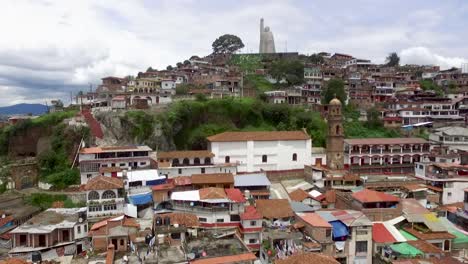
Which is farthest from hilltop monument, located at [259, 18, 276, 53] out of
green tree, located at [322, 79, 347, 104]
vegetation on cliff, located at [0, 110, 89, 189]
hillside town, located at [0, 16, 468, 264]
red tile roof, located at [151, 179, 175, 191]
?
red tile roof, located at [151, 179, 175, 191]

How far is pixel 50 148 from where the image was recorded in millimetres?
41000

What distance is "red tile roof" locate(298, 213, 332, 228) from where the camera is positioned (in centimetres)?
2597

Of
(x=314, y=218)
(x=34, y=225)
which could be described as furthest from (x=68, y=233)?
(x=314, y=218)

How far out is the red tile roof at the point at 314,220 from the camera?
1022 inches

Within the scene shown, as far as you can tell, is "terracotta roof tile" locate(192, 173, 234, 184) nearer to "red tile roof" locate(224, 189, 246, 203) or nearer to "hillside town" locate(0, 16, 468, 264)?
"hillside town" locate(0, 16, 468, 264)

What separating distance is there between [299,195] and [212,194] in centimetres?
933

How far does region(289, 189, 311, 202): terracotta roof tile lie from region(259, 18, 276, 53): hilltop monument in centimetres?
6548

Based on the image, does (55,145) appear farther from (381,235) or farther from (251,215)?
(381,235)

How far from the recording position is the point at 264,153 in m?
41.0

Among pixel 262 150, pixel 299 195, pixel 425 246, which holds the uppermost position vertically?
pixel 262 150

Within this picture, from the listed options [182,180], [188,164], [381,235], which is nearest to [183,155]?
[188,164]

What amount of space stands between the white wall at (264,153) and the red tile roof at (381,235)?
49.5 ft

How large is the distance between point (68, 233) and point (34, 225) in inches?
99.4

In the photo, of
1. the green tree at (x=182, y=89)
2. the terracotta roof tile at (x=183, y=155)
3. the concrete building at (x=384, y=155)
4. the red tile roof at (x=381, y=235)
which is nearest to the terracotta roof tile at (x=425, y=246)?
the red tile roof at (x=381, y=235)
